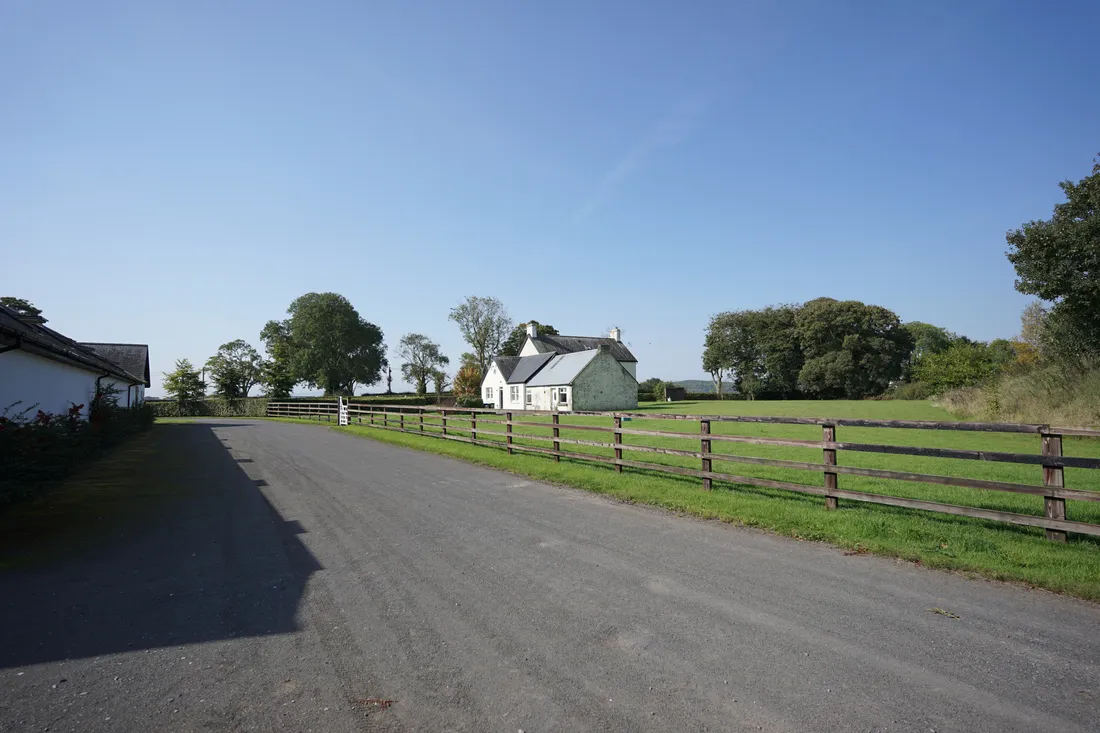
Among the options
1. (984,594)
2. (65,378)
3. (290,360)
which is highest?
(290,360)

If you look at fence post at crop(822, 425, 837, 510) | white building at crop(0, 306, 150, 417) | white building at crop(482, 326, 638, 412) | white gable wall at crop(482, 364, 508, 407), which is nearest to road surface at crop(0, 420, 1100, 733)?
fence post at crop(822, 425, 837, 510)

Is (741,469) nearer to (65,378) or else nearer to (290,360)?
(65,378)

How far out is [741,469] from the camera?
11.0 m

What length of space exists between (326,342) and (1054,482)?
6717cm

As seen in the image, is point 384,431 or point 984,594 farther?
point 384,431

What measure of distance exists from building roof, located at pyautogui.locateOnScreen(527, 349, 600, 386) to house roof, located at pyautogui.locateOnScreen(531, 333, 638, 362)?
13.8 metres

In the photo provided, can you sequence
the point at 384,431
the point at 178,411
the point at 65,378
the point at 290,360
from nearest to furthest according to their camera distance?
the point at 65,378 → the point at 384,431 → the point at 178,411 → the point at 290,360

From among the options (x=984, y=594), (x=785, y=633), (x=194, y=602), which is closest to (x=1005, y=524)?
(x=984, y=594)

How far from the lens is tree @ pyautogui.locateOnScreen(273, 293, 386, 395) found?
6369cm

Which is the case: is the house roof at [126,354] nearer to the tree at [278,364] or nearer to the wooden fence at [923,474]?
the tree at [278,364]

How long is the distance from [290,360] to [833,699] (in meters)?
69.2

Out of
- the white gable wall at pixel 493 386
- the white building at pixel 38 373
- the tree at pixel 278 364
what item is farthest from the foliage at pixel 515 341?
the white building at pixel 38 373

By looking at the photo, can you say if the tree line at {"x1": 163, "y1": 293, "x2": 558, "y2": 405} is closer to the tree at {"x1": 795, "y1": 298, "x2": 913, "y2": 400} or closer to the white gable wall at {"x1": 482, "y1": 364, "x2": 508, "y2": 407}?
the white gable wall at {"x1": 482, "y1": 364, "x2": 508, "y2": 407}

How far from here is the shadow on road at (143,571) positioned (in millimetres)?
3889
